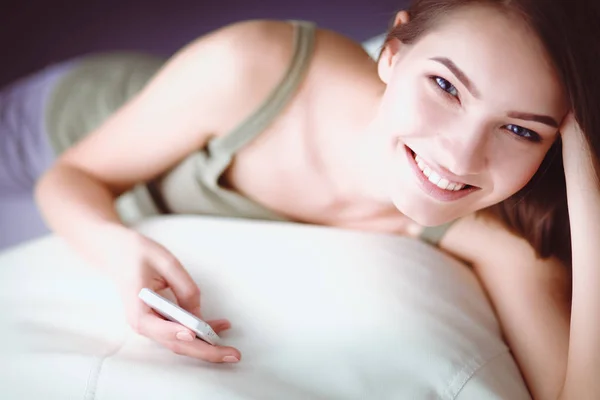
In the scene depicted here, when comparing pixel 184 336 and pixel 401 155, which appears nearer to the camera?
pixel 184 336

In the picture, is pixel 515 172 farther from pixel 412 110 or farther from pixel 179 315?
pixel 179 315

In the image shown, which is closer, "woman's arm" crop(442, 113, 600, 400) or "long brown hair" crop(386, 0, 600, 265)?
"long brown hair" crop(386, 0, 600, 265)

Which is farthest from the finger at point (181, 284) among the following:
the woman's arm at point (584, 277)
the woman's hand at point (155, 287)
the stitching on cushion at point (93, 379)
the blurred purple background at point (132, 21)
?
the blurred purple background at point (132, 21)

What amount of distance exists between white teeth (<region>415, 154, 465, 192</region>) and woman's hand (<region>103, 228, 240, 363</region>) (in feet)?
1.08

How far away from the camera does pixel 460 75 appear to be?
80 centimetres

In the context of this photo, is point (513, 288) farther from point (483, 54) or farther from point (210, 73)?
point (210, 73)

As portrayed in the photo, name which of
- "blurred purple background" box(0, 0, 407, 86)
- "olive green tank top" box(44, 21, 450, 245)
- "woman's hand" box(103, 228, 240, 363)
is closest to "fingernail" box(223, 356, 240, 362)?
"woman's hand" box(103, 228, 240, 363)

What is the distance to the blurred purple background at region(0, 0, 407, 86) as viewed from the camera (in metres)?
1.71

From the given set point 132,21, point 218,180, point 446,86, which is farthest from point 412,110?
point 132,21

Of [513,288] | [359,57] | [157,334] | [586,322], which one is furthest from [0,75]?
[586,322]

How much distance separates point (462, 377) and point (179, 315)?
374mm

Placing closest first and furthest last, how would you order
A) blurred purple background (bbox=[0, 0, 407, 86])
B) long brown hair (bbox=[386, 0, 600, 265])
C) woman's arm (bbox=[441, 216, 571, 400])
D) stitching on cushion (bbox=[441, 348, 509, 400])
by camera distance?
long brown hair (bbox=[386, 0, 600, 265]), stitching on cushion (bbox=[441, 348, 509, 400]), woman's arm (bbox=[441, 216, 571, 400]), blurred purple background (bbox=[0, 0, 407, 86])

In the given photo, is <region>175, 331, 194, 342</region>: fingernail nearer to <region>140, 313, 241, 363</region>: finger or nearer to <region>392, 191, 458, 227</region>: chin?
<region>140, 313, 241, 363</region>: finger

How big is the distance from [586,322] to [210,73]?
655 millimetres
